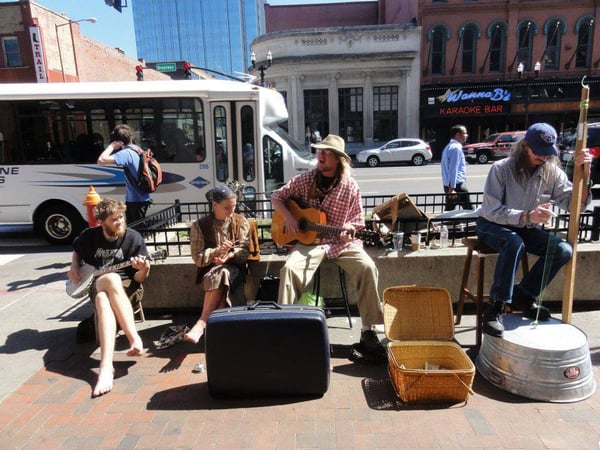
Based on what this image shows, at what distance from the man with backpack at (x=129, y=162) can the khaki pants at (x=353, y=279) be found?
9.40 feet

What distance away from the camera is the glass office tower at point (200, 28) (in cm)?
12419

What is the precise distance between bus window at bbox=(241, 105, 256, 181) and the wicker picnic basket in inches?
222

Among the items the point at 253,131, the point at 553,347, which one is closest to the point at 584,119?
the point at 553,347

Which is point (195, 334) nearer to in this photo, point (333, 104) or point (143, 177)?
point (143, 177)

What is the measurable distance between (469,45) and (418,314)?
29217mm

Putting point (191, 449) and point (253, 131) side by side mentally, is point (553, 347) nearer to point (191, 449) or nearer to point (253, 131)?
point (191, 449)

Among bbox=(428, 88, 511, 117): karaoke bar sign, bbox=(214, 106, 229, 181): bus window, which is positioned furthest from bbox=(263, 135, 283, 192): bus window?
bbox=(428, 88, 511, 117): karaoke bar sign

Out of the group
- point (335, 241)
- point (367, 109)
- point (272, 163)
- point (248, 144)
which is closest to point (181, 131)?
point (248, 144)

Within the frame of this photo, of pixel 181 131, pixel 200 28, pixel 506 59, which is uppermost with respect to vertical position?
pixel 200 28

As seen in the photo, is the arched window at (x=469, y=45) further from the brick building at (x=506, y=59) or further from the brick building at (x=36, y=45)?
the brick building at (x=36, y=45)

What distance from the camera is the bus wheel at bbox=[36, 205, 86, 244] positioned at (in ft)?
27.6

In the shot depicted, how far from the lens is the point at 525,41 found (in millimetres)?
27859

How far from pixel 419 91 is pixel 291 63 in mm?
8640

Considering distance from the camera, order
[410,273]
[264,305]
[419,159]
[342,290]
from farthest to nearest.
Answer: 1. [419,159]
2. [410,273]
3. [342,290]
4. [264,305]
